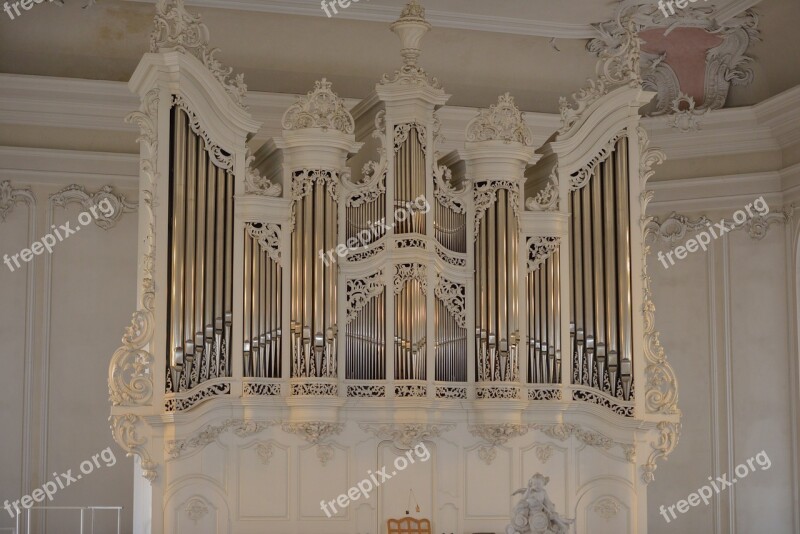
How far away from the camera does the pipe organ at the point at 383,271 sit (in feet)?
33.6

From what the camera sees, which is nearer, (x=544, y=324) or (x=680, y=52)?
(x=544, y=324)

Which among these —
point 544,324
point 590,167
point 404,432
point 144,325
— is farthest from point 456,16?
point 144,325

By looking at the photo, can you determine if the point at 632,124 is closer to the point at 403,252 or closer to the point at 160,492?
the point at 403,252

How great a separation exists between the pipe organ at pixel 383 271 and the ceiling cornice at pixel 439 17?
2.22 meters

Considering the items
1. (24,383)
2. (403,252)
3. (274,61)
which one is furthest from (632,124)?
(24,383)

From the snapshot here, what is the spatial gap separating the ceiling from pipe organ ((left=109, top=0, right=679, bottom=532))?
2293 mm

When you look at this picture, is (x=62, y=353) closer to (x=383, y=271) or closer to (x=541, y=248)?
(x=383, y=271)

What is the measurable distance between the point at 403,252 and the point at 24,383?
424 cm

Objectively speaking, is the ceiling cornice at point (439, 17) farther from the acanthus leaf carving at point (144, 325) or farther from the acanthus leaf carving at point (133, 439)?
the acanthus leaf carving at point (133, 439)

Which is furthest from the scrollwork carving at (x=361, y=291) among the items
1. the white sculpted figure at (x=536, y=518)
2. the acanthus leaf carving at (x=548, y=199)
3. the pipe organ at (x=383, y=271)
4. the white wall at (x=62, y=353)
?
the white wall at (x=62, y=353)

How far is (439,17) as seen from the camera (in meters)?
13.6

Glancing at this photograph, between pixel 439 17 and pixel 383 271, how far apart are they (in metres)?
3.94

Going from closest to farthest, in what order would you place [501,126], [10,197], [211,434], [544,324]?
[211,434]
[544,324]
[501,126]
[10,197]

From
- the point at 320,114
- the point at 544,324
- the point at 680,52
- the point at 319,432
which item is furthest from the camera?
the point at 680,52
